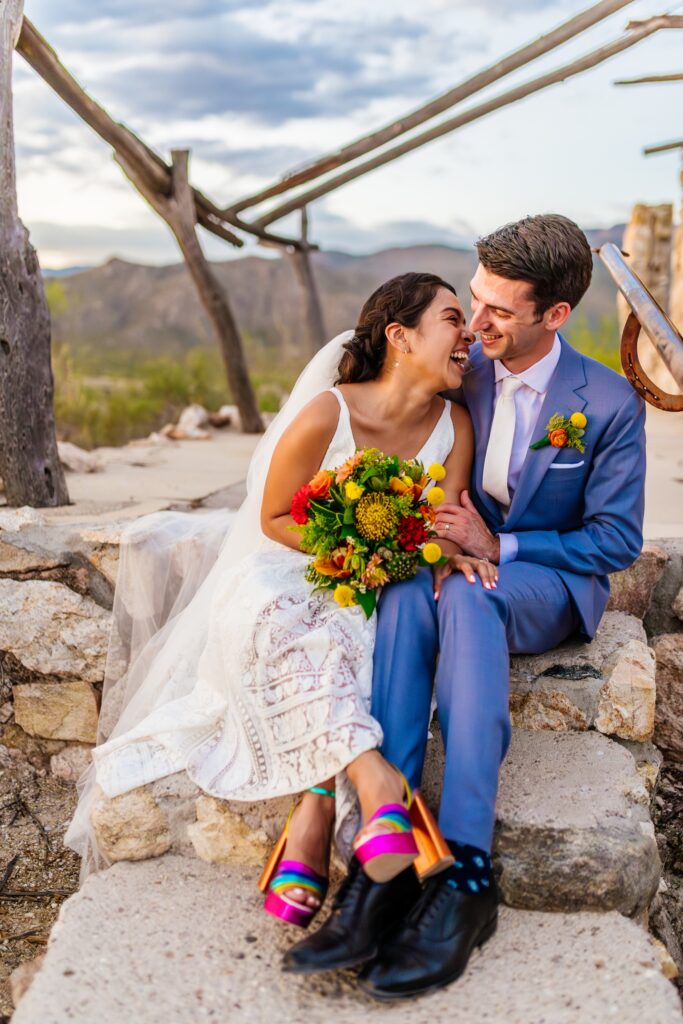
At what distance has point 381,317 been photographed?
3225 millimetres

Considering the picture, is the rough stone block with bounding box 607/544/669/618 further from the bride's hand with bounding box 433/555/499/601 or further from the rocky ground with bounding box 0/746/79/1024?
the rocky ground with bounding box 0/746/79/1024

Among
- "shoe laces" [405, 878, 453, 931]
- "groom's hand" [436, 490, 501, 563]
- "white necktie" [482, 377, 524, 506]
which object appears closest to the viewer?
"shoe laces" [405, 878, 453, 931]

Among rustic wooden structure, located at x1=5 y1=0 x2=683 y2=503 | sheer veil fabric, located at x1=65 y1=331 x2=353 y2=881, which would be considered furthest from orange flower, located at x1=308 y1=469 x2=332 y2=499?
rustic wooden structure, located at x1=5 y1=0 x2=683 y2=503

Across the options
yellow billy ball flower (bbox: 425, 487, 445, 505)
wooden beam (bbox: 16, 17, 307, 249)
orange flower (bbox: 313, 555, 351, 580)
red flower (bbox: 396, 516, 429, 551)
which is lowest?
orange flower (bbox: 313, 555, 351, 580)

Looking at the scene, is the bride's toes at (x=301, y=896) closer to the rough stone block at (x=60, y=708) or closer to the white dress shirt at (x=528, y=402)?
the white dress shirt at (x=528, y=402)

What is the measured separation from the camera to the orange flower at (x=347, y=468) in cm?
279

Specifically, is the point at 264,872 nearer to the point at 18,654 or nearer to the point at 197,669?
the point at 197,669

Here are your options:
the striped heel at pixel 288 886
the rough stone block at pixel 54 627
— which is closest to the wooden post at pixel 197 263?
the rough stone block at pixel 54 627

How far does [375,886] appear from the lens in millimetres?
2305

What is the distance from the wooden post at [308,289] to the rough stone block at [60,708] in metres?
6.46

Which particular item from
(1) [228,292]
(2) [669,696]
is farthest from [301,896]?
(1) [228,292]

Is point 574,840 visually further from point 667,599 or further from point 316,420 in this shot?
point 667,599

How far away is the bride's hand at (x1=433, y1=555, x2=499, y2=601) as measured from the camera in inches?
110

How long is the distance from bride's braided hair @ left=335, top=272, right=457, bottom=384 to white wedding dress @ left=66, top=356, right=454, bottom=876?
216 millimetres
